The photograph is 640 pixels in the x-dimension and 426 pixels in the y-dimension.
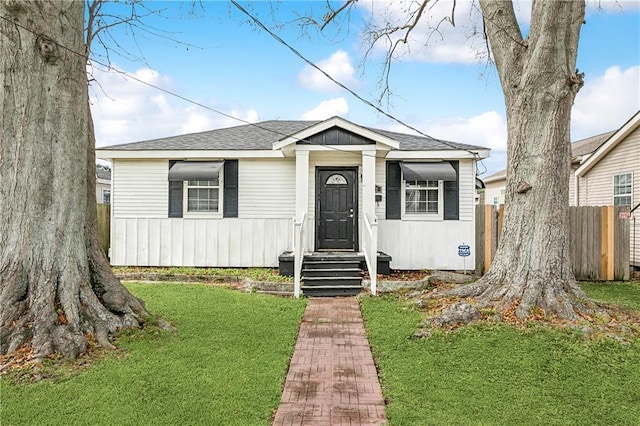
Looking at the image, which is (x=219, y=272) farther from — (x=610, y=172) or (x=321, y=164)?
(x=610, y=172)

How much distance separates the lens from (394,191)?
10.2m

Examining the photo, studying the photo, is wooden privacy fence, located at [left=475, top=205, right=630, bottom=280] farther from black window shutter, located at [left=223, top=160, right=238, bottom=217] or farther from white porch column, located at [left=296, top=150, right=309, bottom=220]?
black window shutter, located at [left=223, top=160, right=238, bottom=217]

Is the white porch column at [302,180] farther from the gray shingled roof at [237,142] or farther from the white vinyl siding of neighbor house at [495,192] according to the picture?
the white vinyl siding of neighbor house at [495,192]

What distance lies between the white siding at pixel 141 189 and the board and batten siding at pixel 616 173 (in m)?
12.7

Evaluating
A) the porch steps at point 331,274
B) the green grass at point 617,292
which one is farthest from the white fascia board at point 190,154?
the green grass at point 617,292

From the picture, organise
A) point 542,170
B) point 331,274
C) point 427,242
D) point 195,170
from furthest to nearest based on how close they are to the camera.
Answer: point 195,170 → point 427,242 → point 331,274 → point 542,170

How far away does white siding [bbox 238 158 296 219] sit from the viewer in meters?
10.4

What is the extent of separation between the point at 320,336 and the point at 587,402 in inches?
117

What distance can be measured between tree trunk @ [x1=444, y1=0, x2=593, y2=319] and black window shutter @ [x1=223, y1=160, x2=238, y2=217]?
631 cm

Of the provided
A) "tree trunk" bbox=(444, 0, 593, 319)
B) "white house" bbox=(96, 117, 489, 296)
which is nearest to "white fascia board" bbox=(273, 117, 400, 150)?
"white house" bbox=(96, 117, 489, 296)

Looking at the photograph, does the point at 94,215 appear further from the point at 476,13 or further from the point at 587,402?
the point at 476,13

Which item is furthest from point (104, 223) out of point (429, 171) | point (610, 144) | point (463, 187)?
point (610, 144)

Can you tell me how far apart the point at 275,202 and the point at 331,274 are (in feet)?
9.22

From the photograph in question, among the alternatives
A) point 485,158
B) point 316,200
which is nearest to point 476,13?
point 485,158
